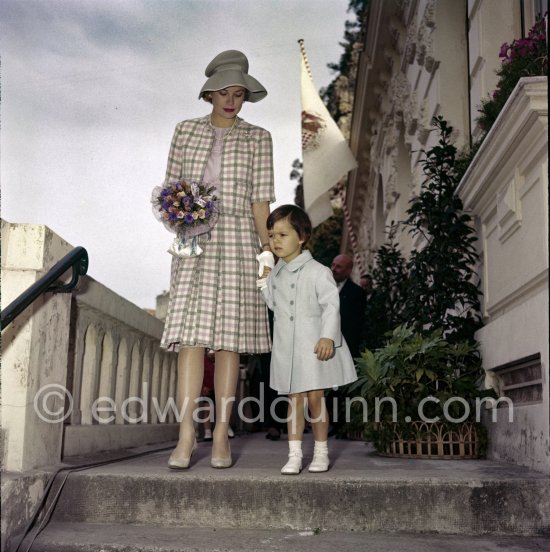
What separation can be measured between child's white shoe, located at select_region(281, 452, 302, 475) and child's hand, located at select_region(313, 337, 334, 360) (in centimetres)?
52

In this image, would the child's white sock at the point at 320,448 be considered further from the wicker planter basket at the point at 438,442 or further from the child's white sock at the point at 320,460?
the wicker planter basket at the point at 438,442

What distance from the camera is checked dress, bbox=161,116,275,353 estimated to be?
412cm

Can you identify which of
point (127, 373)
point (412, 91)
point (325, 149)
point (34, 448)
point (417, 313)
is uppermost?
point (325, 149)

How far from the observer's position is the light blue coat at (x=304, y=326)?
13.1ft

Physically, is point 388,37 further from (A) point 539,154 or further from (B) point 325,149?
(A) point 539,154

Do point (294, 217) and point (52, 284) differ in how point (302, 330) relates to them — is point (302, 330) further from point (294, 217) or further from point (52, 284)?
point (52, 284)

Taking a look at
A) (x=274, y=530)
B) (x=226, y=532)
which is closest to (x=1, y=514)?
(x=226, y=532)

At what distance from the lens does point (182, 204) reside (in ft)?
13.1

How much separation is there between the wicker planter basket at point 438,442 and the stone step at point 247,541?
1.55 meters

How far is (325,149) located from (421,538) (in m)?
13.0

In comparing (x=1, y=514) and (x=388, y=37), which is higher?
(x=388, y=37)

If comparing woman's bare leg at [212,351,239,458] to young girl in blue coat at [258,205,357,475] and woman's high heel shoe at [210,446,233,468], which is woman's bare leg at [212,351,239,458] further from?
young girl in blue coat at [258,205,357,475]

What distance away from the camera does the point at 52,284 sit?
12.6 ft

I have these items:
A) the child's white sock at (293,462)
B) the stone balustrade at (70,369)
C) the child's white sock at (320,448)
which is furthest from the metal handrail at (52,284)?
the child's white sock at (320,448)
